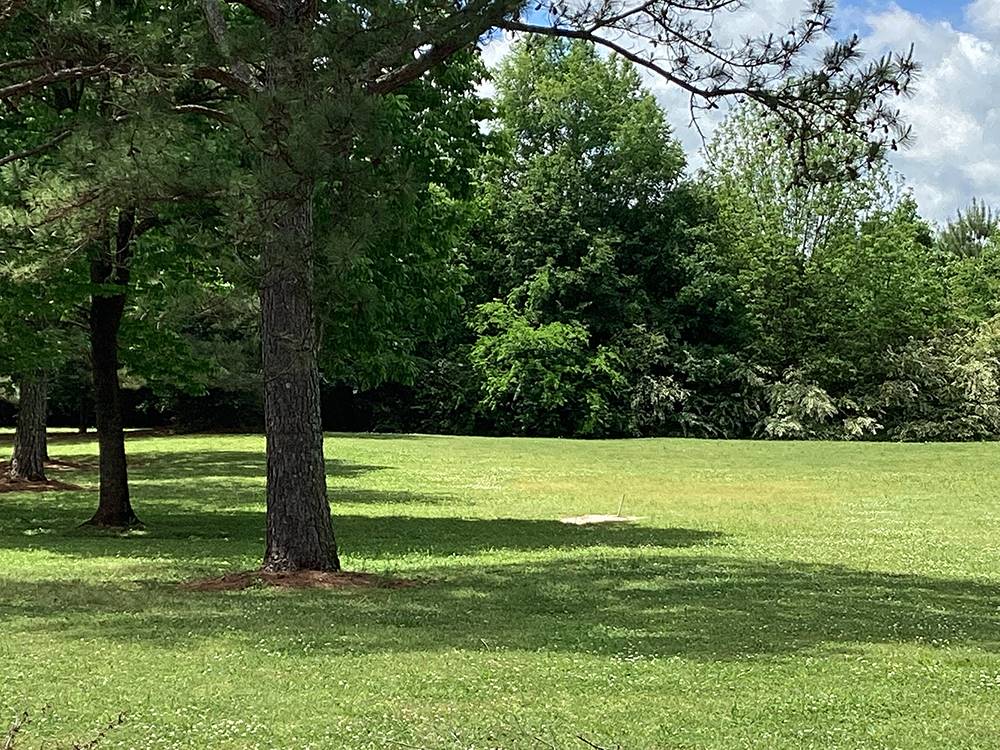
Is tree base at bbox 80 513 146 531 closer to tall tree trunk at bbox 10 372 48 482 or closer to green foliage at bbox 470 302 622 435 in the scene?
tall tree trunk at bbox 10 372 48 482

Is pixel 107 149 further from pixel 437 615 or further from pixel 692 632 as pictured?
pixel 692 632

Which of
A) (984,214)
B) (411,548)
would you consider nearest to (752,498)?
(411,548)

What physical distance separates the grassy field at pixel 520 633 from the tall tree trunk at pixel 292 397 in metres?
0.77

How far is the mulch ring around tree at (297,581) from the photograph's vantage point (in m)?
10.3

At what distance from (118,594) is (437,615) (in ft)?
9.65

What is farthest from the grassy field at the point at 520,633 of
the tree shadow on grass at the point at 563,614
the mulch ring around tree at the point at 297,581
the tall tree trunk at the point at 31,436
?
the tall tree trunk at the point at 31,436

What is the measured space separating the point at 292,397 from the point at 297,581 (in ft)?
5.28

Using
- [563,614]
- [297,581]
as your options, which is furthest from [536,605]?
[297,581]

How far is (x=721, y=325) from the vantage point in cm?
4472

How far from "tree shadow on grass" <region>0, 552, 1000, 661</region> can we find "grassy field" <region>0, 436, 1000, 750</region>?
1.6 inches

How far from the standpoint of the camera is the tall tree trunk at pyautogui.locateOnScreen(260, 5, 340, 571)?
10117 mm

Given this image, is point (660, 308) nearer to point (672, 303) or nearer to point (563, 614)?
point (672, 303)

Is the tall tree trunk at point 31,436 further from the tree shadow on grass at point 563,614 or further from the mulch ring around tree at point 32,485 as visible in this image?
the tree shadow on grass at point 563,614

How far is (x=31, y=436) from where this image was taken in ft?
73.8
